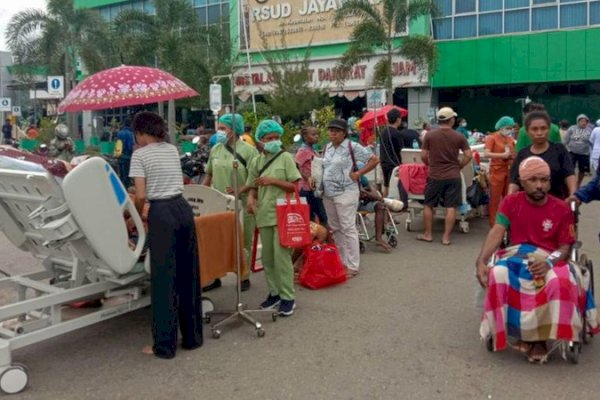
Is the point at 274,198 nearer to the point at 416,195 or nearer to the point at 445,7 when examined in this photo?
the point at 416,195

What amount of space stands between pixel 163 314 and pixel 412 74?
1088 inches

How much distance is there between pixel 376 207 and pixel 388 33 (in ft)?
63.0

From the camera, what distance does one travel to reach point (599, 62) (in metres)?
27.2

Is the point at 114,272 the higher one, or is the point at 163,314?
the point at 114,272

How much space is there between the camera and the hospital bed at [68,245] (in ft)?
14.6

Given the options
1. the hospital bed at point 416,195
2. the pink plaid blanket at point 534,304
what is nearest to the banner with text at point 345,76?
the hospital bed at point 416,195

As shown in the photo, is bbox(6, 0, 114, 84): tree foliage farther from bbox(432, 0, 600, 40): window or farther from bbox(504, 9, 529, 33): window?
bbox(504, 9, 529, 33): window

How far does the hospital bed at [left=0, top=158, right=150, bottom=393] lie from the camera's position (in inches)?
175

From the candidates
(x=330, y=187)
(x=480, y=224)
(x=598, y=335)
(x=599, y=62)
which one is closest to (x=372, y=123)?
(x=480, y=224)

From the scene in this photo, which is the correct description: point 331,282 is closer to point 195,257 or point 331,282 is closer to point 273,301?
point 273,301

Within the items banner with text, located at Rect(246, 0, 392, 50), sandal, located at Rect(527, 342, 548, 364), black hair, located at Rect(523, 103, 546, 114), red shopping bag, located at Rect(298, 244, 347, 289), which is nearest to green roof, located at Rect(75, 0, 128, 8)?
banner with text, located at Rect(246, 0, 392, 50)

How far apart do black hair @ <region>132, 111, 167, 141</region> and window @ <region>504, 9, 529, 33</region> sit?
26.8 metres

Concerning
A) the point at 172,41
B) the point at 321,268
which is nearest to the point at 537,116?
the point at 321,268

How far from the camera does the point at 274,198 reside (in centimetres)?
595
